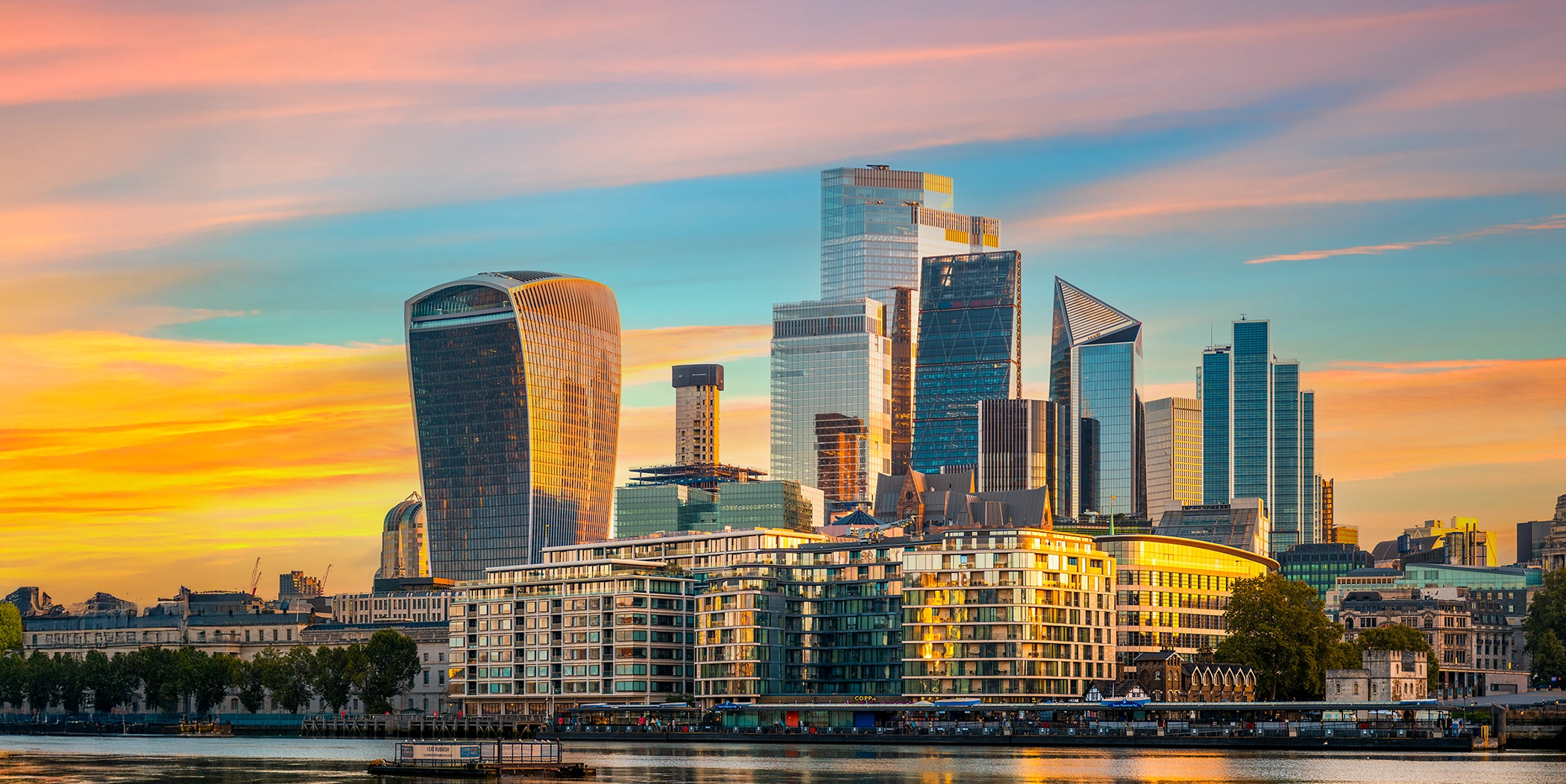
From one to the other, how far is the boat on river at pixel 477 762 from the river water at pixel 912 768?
2.89m

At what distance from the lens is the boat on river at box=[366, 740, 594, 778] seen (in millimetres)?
151375

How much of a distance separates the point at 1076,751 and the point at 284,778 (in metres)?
82.4

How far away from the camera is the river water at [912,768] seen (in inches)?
5704

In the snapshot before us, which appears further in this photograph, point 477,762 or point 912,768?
point 912,768

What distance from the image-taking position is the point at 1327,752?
19000 cm

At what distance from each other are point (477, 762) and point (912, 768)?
119 feet

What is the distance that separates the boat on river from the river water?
9.47 ft

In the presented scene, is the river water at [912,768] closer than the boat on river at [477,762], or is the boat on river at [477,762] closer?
the river water at [912,768]

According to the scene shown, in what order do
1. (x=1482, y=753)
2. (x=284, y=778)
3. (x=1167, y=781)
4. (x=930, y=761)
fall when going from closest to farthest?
(x=1167, y=781) → (x=284, y=778) → (x=930, y=761) → (x=1482, y=753)

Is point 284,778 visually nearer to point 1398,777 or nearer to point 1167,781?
point 1167,781

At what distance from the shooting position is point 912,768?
531ft

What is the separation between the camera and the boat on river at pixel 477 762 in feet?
497

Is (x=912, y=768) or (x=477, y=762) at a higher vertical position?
(x=477, y=762)

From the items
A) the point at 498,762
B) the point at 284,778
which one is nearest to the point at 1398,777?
the point at 498,762
